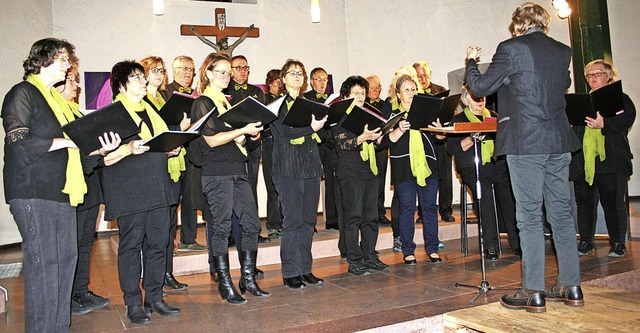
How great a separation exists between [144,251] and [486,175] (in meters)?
2.95

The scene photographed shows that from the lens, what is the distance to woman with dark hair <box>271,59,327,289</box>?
13.2 ft

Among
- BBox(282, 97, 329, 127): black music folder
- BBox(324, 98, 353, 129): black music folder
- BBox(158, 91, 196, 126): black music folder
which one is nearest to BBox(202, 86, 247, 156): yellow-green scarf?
BBox(158, 91, 196, 126): black music folder

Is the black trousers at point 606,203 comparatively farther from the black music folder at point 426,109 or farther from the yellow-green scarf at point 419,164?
the black music folder at point 426,109

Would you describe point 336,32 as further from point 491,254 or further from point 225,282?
point 225,282

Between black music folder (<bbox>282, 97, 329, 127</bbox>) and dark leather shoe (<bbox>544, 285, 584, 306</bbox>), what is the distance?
1803 millimetres

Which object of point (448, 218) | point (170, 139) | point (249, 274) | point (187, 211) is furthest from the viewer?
point (448, 218)

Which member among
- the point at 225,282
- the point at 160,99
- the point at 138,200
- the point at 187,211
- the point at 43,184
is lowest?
the point at 225,282

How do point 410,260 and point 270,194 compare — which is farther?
point 270,194

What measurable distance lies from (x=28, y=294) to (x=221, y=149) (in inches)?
57.5

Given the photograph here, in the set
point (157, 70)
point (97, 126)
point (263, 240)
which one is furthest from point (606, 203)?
point (97, 126)

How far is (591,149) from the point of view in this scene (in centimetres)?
487

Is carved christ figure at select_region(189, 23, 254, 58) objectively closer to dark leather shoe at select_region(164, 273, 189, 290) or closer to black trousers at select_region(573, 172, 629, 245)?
dark leather shoe at select_region(164, 273, 189, 290)

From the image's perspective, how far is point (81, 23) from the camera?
7.34 m

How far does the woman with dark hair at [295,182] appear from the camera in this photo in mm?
Result: 4027
